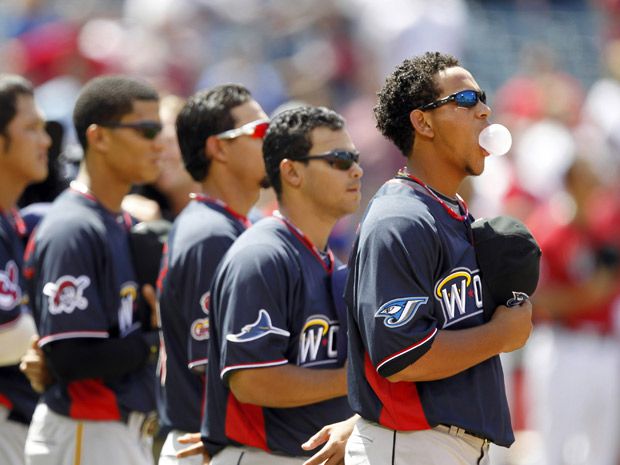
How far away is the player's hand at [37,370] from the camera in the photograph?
18.8 feet

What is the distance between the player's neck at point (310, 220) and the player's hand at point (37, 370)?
1.50m

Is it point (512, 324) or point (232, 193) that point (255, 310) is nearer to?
Answer: point (512, 324)

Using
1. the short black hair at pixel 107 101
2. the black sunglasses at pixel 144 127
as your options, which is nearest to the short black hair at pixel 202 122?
the black sunglasses at pixel 144 127

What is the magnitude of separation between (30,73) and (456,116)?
33.5 feet

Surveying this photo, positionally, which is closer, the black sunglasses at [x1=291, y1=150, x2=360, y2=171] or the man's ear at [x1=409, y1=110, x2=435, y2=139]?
the man's ear at [x1=409, y1=110, x2=435, y2=139]

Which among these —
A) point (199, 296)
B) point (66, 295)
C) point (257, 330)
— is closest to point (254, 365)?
point (257, 330)

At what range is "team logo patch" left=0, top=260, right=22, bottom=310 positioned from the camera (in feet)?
19.4

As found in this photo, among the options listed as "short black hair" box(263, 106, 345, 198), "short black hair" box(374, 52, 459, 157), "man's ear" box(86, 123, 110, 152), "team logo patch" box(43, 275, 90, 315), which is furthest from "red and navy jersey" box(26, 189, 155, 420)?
"short black hair" box(374, 52, 459, 157)

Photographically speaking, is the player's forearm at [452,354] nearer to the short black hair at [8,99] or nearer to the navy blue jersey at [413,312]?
the navy blue jersey at [413,312]

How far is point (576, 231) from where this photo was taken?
9805mm

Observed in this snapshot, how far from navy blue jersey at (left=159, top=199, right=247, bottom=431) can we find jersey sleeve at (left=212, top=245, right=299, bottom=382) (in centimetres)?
48

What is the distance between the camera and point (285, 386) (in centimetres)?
461

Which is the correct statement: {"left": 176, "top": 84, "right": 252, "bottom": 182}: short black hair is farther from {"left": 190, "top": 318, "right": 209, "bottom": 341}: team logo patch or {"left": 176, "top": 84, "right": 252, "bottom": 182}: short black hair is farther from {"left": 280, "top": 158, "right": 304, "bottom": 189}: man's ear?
{"left": 190, "top": 318, "right": 209, "bottom": 341}: team logo patch

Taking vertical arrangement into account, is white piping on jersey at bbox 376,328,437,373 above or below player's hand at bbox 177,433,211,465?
above
